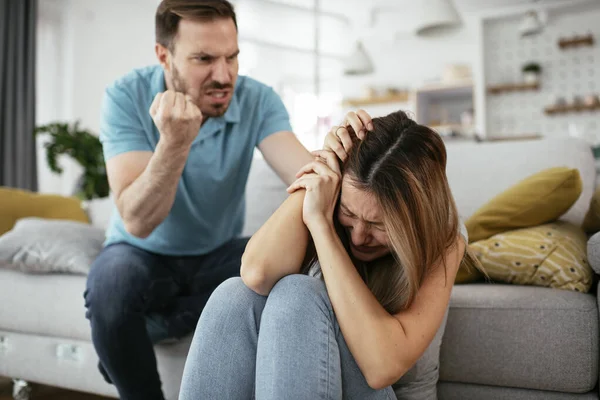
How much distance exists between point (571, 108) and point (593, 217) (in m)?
4.51

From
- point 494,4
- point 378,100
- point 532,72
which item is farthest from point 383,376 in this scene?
point 494,4

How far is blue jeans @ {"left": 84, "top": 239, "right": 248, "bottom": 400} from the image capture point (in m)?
1.32

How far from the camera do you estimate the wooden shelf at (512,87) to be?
18.8 ft

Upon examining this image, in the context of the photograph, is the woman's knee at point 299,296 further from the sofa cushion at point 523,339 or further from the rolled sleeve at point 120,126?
the rolled sleeve at point 120,126

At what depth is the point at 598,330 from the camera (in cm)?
129

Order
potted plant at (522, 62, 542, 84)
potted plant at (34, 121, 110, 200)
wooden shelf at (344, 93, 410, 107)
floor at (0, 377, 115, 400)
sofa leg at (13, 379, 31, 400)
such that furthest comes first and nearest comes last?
wooden shelf at (344, 93, 410, 107) < potted plant at (522, 62, 542, 84) < potted plant at (34, 121, 110, 200) < floor at (0, 377, 115, 400) < sofa leg at (13, 379, 31, 400)

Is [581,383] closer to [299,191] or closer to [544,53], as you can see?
[299,191]

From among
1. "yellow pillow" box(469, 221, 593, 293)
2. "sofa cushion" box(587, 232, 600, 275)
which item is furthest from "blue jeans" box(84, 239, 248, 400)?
"sofa cushion" box(587, 232, 600, 275)

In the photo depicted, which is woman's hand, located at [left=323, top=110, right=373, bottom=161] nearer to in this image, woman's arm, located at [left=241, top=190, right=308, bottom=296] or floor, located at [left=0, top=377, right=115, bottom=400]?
woman's arm, located at [left=241, top=190, right=308, bottom=296]

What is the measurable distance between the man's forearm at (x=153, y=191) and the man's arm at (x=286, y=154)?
0.32m

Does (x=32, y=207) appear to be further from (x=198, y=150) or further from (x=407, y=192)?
(x=407, y=192)

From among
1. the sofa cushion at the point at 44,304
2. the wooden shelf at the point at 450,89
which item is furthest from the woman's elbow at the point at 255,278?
the wooden shelf at the point at 450,89

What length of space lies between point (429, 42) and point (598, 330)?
6.15m

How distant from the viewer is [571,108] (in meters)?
5.56
